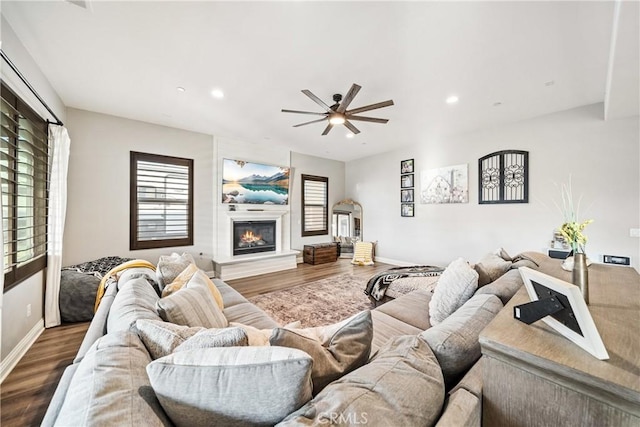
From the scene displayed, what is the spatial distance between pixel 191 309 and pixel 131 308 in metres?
0.30

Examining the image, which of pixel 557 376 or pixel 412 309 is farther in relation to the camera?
pixel 412 309

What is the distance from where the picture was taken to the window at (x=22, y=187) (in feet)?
6.91

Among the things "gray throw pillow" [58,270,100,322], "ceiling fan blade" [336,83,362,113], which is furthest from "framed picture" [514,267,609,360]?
"gray throw pillow" [58,270,100,322]

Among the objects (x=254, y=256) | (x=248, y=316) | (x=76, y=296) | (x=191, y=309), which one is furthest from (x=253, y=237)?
(x=191, y=309)

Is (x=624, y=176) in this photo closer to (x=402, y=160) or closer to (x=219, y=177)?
(x=402, y=160)

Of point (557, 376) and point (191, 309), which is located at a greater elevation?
point (557, 376)

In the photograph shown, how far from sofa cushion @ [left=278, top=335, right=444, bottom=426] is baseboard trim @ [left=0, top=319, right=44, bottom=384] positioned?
114 inches

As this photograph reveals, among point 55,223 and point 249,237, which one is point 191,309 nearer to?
point 55,223

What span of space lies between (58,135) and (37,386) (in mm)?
2591

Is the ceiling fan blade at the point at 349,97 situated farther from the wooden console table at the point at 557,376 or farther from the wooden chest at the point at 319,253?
the wooden chest at the point at 319,253

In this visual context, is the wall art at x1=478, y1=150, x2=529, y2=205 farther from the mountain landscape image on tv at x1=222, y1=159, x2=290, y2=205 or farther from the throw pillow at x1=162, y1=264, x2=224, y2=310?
the throw pillow at x1=162, y1=264, x2=224, y2=310

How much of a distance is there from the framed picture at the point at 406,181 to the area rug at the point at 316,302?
2554mm

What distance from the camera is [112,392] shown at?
0.70 m

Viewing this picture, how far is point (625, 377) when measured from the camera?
65 centimetres
